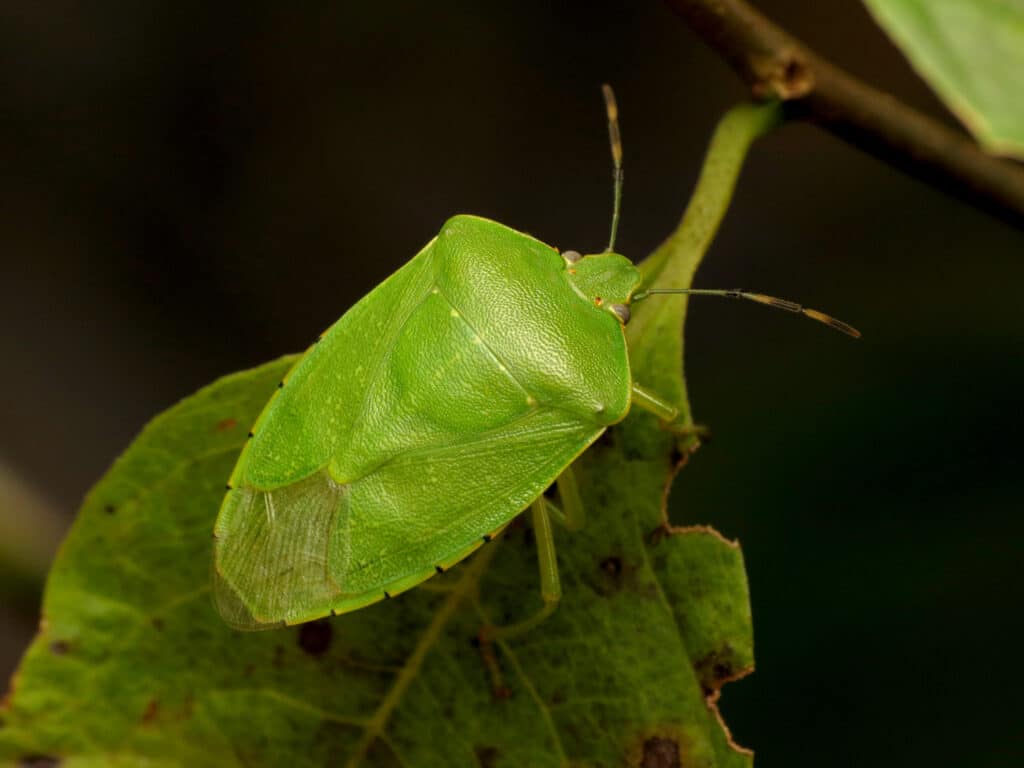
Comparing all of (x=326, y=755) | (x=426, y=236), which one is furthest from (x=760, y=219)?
(x=326, y=755)

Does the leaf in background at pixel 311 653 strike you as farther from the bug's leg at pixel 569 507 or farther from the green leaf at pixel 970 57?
the green leaf at pixel 970 57

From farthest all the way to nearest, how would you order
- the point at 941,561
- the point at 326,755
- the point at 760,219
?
the point at 760,219 < the point at 941,561 < the point at 326,755

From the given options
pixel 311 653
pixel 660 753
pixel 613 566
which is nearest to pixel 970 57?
pixel 613 566

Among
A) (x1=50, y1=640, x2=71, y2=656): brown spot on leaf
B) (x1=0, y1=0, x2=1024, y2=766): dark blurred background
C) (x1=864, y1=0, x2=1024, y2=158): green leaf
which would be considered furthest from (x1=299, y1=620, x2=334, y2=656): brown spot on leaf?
(x1=0, y1=0, x2=1024, y2=766): dark blurred background

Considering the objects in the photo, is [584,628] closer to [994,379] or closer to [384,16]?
[994,379]

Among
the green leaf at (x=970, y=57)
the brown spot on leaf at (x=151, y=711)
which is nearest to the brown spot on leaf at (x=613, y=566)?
the brown spot on leaf at (x=151, y=711)

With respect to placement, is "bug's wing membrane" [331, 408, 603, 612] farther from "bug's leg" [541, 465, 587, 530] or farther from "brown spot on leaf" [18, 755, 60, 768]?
"brown spot on leaf" [18, 755, 60, 768]
